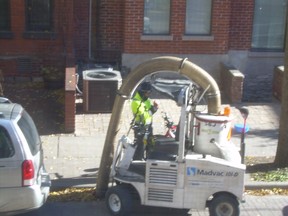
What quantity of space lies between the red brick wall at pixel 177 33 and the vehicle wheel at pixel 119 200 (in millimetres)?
7619

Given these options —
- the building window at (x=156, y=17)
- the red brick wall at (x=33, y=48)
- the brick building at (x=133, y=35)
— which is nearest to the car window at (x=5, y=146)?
the brick building at (x=133, y=35)

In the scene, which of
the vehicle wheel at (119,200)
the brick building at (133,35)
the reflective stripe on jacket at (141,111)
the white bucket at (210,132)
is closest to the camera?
the white bucket at (210,132)

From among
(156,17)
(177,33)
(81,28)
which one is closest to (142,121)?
(177,33)

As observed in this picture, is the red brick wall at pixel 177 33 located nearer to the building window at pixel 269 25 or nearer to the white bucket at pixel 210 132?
the building window at pixel 269 25

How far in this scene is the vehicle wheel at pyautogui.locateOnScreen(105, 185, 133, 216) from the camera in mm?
9039

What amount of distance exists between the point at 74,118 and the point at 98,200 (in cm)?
320

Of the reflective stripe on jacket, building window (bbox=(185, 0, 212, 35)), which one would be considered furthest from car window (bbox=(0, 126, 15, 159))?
building window (bbox=(185, 0, 212, 35))

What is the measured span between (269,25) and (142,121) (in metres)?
9.03

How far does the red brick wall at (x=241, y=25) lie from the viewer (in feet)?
55.5

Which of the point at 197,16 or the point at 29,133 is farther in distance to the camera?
the point at 197,16

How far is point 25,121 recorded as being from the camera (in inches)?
347

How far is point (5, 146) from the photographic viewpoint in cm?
828

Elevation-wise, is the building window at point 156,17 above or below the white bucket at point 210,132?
above

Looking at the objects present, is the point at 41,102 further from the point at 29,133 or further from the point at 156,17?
the point at 29,133
